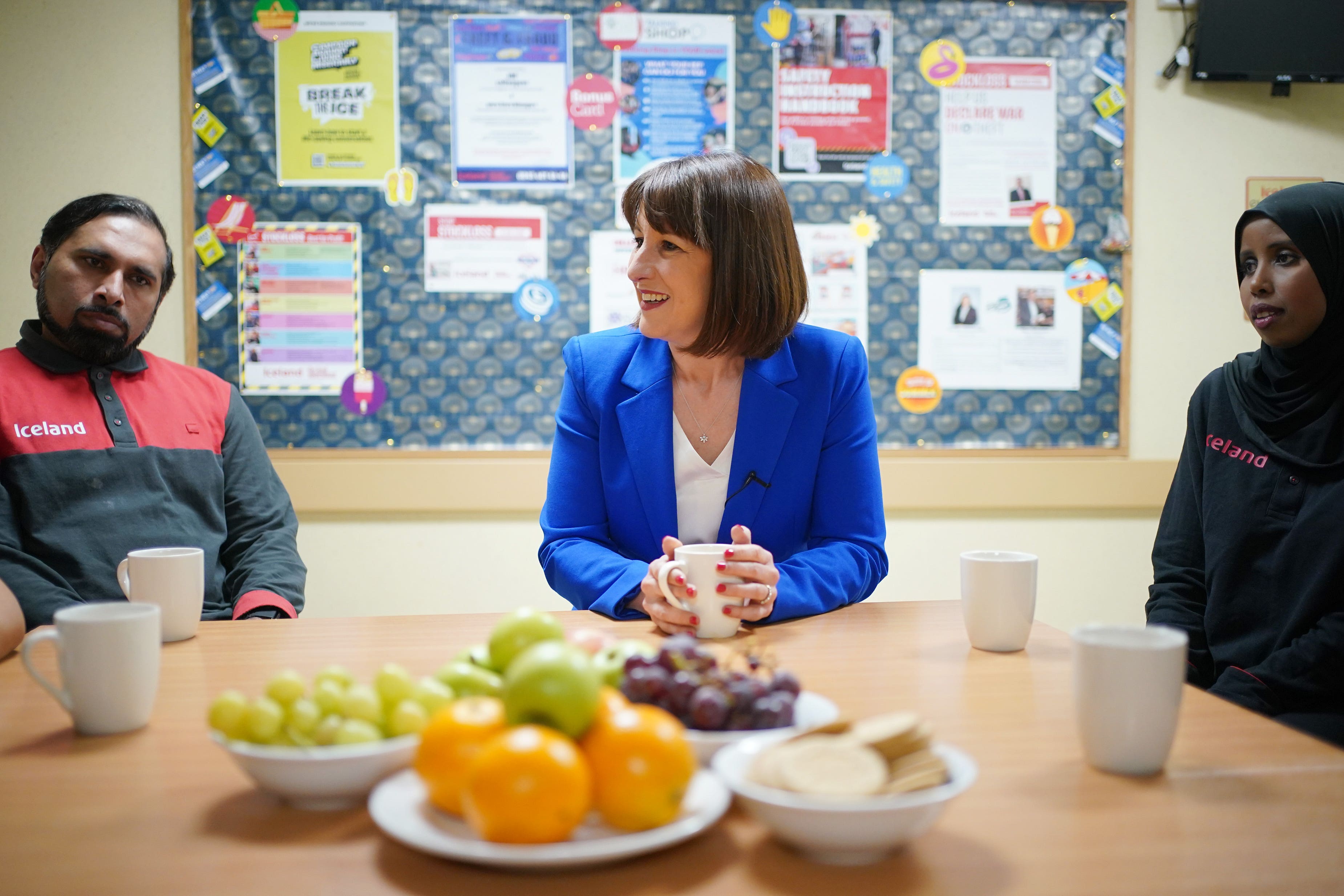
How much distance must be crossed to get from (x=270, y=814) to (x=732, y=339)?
1.16m

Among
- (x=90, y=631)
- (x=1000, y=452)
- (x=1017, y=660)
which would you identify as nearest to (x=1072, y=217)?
(x=1000, y=452)

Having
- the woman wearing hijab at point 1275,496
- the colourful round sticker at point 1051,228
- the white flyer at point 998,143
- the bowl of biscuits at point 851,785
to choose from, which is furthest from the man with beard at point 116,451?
the colourful round sticker at point 1051,228

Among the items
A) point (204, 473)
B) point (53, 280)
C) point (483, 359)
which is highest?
point (53, 280)

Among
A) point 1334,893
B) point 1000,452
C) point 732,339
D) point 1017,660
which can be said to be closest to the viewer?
point 1334,893

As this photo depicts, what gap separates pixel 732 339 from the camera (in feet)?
5.55

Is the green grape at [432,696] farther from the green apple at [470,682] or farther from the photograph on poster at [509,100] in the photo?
the photograph on poster at [509,100]

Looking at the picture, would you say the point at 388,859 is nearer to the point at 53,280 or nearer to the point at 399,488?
the point at 53,280

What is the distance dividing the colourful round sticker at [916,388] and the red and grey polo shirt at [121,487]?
175 cm

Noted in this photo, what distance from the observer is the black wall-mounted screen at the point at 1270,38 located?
9.14 ft

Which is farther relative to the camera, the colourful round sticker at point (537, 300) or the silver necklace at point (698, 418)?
the colourful round sticker at point (537, 300)

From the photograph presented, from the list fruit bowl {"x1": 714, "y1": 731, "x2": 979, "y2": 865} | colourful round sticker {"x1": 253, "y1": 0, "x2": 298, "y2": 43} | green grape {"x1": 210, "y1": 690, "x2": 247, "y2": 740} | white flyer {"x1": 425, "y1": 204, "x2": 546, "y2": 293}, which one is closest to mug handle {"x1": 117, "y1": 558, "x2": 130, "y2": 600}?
green grape {"x1": 210, "y1": 690, "x2": 247, "y2": 740}

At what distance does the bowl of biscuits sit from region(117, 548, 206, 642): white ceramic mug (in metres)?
0.86

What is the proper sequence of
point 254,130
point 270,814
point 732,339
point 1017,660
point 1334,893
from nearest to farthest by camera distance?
point 1334,893 < point 270,814 < point 1017,660 < point 732,339 < point 254,130

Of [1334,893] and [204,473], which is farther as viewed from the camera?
[204,473]
